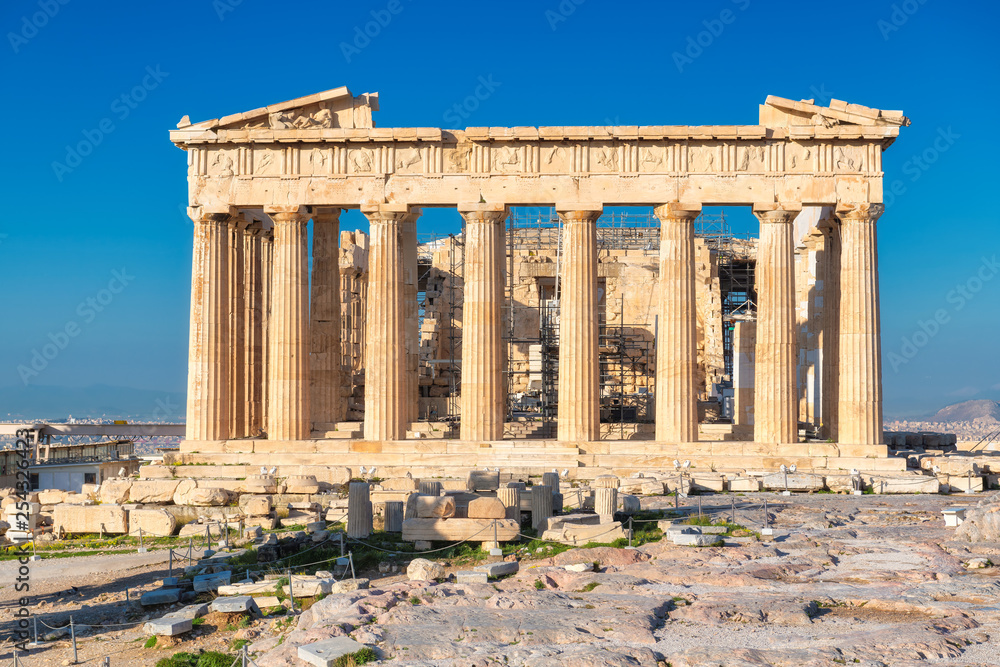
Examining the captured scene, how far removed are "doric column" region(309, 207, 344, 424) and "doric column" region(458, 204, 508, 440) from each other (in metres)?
6.01

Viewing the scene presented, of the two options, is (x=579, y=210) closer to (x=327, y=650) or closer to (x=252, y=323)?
(x=252, y=323)

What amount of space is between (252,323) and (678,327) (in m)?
15.2

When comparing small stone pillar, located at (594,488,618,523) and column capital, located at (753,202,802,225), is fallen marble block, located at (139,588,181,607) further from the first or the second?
column capital, located at (753,202,802,225)

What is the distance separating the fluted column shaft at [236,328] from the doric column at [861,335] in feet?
67.3

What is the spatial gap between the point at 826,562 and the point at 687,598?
4.06 metres

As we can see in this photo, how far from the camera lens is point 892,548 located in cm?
1919

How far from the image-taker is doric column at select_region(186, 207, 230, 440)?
112 feet

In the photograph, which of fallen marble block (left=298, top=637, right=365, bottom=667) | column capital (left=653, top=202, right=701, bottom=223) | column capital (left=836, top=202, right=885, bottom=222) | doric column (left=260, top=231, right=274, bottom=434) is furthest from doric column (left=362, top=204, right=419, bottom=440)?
fallen marble block (left=298, top=637, right=365, bottom=667)

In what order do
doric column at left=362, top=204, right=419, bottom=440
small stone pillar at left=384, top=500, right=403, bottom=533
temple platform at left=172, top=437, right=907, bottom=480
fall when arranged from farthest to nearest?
1. doric column at left=362, top=204, right=419, bottom=440
2. temple platform at left=172, top=437, right=907, bottom=480
3. small stone pillar at left=384, top=500, right=403, bottom=533

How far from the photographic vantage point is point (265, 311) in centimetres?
3969

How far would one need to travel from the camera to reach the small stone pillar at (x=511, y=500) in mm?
22855

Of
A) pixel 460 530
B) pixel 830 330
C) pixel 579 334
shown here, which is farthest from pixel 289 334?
pixel 830 330

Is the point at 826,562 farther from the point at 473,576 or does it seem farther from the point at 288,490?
the point at 288,490

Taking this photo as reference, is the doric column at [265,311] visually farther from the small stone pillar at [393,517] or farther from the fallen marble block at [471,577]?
the fallen marble block at [471,577]
